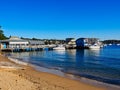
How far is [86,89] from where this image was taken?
20.1 m

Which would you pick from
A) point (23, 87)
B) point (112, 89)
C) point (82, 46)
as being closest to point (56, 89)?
point (23, 87)

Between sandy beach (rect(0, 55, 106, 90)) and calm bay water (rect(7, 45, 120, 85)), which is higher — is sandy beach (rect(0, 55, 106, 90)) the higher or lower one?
the higher one

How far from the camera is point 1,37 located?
128000 millimetres

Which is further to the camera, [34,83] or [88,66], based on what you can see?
[88,66]

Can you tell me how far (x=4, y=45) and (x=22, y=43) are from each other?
1063cm

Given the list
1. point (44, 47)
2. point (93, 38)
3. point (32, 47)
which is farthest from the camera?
point (93, 38)

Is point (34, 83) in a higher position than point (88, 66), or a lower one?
higher

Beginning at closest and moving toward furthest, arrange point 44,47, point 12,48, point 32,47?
point 12,48
point 32,47
point 44,47

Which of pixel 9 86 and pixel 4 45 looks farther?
pixel 4 45

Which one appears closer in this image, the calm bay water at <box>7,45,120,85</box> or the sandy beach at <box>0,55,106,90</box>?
the sandy beach at <box>0,55,106,90</box>

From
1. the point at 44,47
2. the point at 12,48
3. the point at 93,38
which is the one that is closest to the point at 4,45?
the point at 12,48

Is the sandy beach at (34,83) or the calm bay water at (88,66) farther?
the calm bay water at (88,66)

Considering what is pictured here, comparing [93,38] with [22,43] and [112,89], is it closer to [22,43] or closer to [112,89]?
[22,43]

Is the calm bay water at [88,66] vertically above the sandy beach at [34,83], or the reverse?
the sandy beach at [34,83]
